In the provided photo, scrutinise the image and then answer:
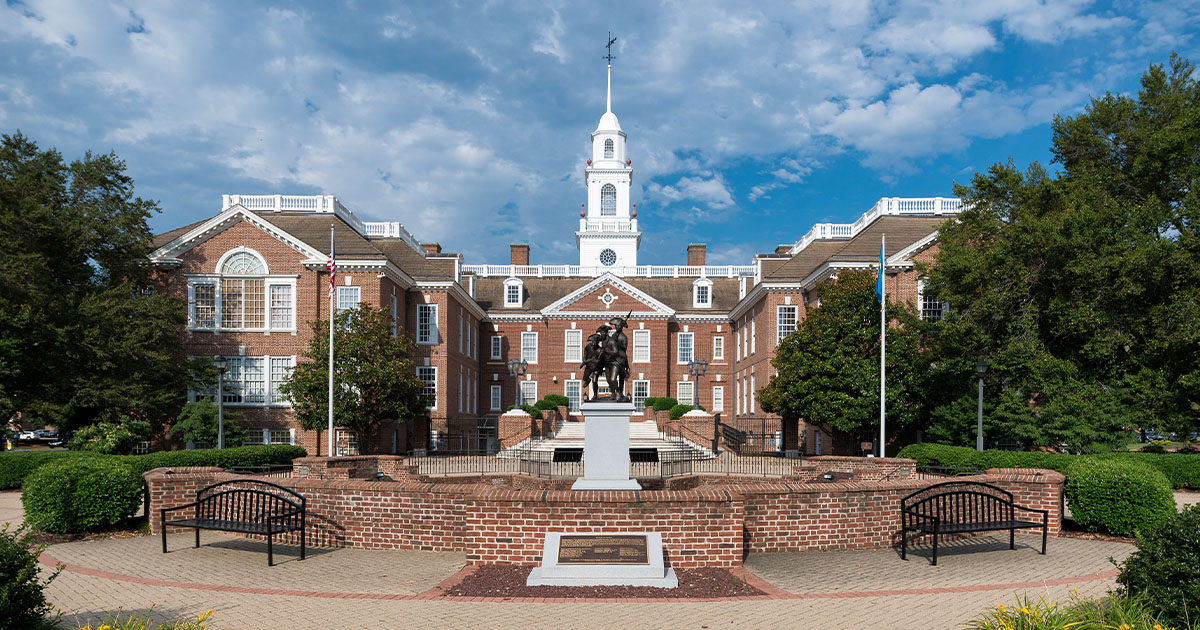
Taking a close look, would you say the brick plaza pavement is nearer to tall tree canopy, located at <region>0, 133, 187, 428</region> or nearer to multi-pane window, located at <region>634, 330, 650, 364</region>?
tall tree canopy, located at <region>0, 133, 187, 428</region>

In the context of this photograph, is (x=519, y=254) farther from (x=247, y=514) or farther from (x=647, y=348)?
(x=247, y=514)

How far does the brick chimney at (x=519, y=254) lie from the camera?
57.4 m

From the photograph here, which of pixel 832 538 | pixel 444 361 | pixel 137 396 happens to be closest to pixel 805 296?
pixel 444 361

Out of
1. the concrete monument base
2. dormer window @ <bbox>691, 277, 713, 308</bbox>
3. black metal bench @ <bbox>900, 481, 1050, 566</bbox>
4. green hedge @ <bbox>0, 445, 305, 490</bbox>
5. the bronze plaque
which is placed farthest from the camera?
dormer window @ <bbox>691, 277, 713, 308</bbox>

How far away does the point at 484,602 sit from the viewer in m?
8.09

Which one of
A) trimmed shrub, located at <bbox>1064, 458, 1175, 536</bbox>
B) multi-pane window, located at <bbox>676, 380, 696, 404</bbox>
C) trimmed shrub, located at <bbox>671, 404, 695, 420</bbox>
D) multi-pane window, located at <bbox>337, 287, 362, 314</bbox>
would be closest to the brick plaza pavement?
trimmed shrub, located at <bbox>1064, 458, 1175, 536</bbox>

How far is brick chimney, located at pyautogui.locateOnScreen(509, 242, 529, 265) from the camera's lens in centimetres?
5744

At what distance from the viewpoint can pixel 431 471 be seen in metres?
24.1

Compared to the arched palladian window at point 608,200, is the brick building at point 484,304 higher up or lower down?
lower down

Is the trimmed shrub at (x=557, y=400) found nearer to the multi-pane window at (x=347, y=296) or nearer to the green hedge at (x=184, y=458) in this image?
the multi-pane window at (x=347, y=296)

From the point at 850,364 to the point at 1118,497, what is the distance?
15227 millimetres

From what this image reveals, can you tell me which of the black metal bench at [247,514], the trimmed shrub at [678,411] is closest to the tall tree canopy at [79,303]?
the black metal bench at [247,514]

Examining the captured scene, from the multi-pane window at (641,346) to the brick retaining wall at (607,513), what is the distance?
35.8 meters

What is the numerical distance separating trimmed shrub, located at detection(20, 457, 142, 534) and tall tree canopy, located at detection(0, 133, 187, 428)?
16.2 m
